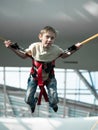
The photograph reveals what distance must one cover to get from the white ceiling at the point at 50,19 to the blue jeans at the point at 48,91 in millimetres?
2029

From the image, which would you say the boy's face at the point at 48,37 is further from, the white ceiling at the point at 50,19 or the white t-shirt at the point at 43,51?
the white ceiling at the point at 50,19

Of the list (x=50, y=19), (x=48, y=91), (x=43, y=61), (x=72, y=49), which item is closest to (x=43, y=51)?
(x=43, y=61)

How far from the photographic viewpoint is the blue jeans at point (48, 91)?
18.1ft

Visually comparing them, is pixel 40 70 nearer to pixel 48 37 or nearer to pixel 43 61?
pixel 43 61

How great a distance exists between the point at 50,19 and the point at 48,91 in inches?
Answer: 91.9

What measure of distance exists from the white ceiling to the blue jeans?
6.66 ft

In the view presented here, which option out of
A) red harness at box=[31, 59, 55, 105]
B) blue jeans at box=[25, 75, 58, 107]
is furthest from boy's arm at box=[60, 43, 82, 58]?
blue jeans at box=[25, 75, 58, 107]

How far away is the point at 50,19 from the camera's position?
753cm

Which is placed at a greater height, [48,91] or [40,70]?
[40,70]

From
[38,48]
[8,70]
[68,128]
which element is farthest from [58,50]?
[8,70]

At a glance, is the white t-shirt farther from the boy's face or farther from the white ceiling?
the white ceiling

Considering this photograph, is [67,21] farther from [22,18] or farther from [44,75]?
[44,75]

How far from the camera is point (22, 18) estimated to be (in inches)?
296

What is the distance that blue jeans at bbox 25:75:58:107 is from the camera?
551 centimetres
